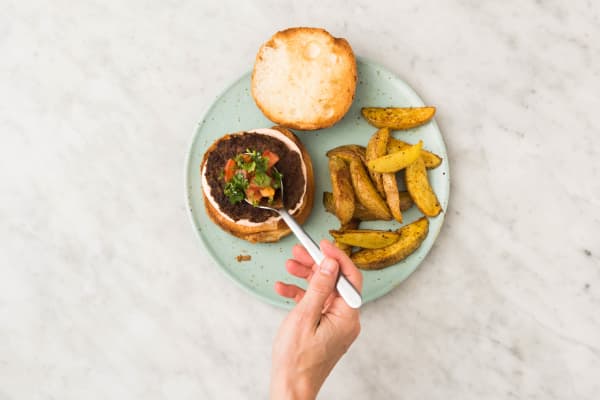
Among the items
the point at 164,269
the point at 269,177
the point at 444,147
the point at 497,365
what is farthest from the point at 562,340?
the point at 164,269

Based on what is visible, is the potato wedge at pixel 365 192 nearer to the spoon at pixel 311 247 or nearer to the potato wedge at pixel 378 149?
the potato wedge at pixel 378 149

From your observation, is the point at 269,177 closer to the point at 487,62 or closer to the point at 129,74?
the point at 129,74

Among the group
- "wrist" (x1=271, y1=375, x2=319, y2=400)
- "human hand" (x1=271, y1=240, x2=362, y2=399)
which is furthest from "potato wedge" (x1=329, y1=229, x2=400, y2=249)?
"wrist" (x1=271, y1=375, x2=319, y2=400)

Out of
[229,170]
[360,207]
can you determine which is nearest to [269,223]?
[229,170]

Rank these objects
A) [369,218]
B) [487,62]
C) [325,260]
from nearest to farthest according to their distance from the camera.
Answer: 1. [325,260]
2. [369,218]
3. [487,62]

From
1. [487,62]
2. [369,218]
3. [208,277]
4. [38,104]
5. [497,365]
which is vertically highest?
[487,62]
